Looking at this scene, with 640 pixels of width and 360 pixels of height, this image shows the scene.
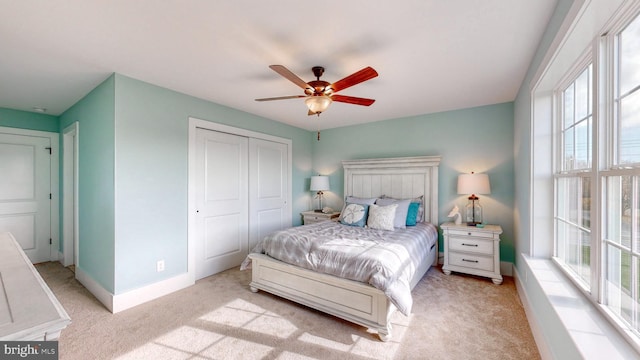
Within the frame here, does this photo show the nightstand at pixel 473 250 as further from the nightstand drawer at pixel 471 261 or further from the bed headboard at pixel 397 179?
the bed headboard at pixel 397 179

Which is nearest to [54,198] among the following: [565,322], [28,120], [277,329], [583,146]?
[28,120]

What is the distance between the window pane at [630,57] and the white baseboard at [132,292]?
3.98 m

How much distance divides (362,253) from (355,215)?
53.0 inches

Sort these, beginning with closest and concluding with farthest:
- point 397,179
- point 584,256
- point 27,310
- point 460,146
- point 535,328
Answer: point 27,310
point 584,256
point 535,328
point 460,146
point 397,179

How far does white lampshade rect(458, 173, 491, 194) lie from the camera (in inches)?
131

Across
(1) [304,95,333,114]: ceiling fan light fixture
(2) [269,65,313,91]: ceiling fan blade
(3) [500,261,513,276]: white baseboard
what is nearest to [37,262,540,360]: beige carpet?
(3) [500,261,513,276]: white baseboard

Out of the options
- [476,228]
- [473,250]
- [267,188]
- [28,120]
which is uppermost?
[28,120]

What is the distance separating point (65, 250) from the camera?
3.89m

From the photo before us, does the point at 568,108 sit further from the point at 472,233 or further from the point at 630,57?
the point at 472,233

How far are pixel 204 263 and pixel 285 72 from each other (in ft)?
8.98

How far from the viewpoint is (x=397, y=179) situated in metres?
4.25

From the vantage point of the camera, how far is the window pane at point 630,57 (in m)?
1.15

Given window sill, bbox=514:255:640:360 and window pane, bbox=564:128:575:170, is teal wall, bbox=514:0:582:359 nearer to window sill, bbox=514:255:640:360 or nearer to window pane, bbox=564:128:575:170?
window sill, bbox=514:255:640:360

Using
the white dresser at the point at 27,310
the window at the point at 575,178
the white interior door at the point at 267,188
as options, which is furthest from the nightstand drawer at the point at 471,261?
the white dresser at the point at 27,310
